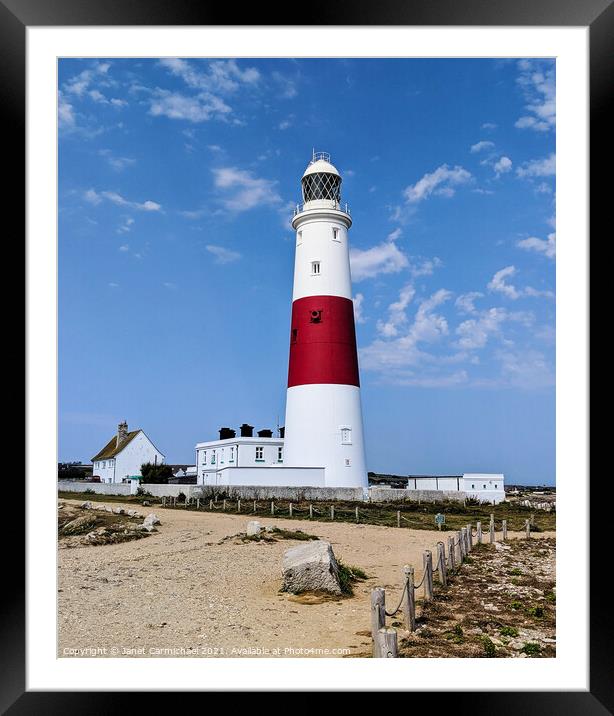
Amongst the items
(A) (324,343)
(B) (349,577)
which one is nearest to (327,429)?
(A) (324,343)

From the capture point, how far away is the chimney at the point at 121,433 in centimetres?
3179

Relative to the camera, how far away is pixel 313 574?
7887 mm

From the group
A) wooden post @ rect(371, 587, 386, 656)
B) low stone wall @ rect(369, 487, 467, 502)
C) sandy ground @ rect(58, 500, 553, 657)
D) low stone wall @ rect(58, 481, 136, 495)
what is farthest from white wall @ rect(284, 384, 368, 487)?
wooden post @ rect(371, 587, 386, 656)

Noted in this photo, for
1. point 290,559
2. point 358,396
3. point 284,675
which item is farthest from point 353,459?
point 284,675

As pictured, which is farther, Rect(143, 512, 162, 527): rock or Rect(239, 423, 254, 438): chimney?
Rect(239, 423, 254, 438): chimney

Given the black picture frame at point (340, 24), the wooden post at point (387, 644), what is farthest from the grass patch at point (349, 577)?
the black picture frame at point (340, 24)

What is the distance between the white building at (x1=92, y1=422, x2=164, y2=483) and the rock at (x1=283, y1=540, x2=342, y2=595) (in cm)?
2384

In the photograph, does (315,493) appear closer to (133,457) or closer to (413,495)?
(413,495)

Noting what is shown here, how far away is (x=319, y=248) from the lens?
21.0 metres

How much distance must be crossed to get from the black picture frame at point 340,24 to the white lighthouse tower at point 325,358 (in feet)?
49.4

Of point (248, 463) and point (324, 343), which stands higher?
point (324, 343)

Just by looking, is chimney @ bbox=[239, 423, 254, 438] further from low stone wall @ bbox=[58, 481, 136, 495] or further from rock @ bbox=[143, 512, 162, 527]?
rock @ bbox=[143, 512, 162, 527]

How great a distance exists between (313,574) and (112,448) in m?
26.8

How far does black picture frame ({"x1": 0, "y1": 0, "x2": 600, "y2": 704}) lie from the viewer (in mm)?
4949
